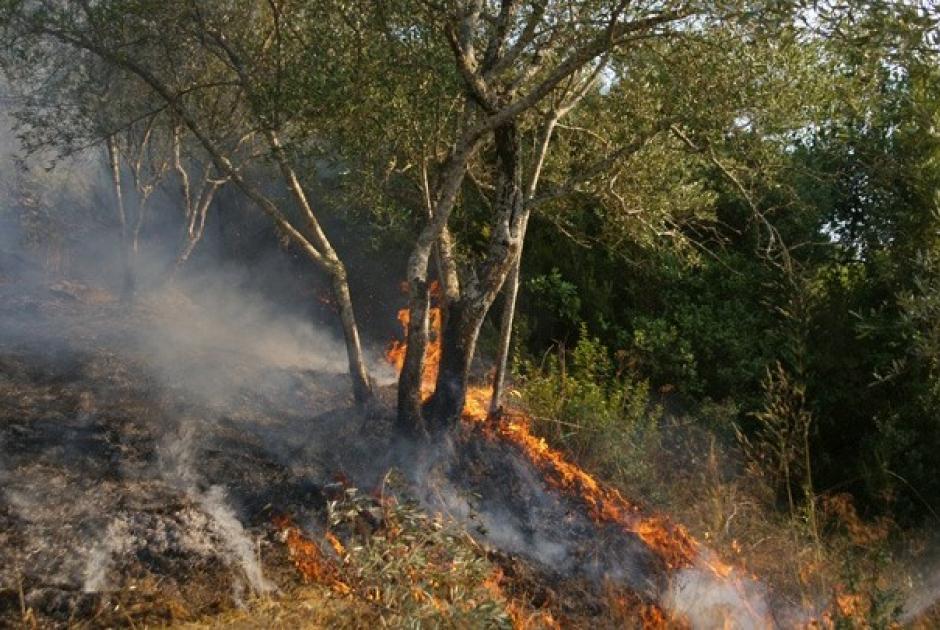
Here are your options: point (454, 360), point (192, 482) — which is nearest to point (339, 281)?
point (454, 360)

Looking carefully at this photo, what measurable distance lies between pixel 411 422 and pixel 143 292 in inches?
310

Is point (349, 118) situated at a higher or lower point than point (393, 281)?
higher

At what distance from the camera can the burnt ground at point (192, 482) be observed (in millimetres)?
5664

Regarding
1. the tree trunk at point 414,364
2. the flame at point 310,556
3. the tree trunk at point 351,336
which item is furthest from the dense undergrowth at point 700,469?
the flame at point 310,556

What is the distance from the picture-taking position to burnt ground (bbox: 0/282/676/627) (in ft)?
18.6

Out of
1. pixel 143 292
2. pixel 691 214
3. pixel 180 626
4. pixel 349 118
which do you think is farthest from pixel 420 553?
pixel 143 292

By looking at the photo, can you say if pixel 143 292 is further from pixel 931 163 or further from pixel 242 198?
pixel 931 163

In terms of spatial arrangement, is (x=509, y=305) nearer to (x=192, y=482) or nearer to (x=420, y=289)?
(x=420, y=289)

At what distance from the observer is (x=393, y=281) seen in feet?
46.9

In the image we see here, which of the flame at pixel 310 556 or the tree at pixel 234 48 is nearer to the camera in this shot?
the flame at pixel 310 556

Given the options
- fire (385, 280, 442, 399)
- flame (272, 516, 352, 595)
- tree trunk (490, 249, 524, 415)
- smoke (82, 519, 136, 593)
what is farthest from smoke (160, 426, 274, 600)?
tree trunk (490, 249, 524, 415)

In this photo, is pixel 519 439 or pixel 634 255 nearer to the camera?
pixel 519 439

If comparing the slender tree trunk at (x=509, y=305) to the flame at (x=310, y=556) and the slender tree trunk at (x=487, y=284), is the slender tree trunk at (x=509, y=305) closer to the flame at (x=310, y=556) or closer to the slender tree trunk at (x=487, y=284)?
the slender tree trunk at (x=487, y=284)

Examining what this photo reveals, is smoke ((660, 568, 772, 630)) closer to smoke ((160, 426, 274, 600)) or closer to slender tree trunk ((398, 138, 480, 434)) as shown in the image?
slender tree trunk ((398, 138, 480, 434))
